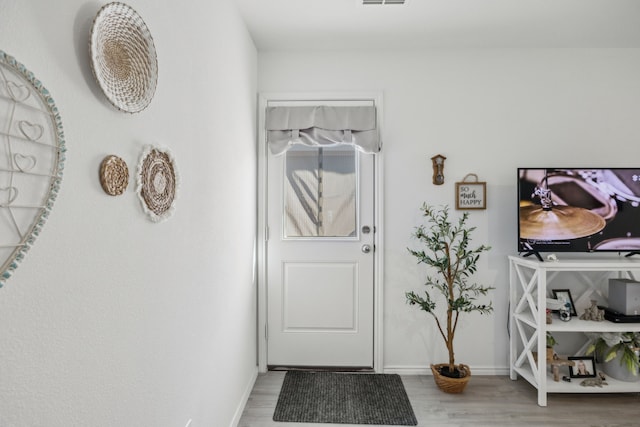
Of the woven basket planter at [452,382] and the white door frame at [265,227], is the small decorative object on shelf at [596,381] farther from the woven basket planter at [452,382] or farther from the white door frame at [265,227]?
the white door frame at [265,227]

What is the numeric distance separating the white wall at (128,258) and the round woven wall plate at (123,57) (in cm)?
3

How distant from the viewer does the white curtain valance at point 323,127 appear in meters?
3.00

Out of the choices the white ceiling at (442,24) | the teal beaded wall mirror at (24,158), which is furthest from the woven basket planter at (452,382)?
the teal beaded wall mirror at (24,158)

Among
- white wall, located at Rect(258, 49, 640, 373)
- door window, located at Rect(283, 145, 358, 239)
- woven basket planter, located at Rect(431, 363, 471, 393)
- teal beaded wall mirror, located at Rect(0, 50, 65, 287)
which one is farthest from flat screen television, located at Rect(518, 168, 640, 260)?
teal beaded wall mirror, located at Rect(0, 50, 65, 287)

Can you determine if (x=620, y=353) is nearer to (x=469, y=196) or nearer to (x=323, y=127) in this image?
(x=469, y=196)

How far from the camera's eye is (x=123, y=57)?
3.42ft

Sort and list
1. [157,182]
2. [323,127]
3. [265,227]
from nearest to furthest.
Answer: [157,182], [323,127], [265,227]

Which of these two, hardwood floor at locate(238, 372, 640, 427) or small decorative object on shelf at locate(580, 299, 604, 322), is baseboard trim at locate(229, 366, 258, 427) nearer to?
hardwood floor at locate(238, 372, 640, 427)

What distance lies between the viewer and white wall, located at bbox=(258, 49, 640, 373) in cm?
302

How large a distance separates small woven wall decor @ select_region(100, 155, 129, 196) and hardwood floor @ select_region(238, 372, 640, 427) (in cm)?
187

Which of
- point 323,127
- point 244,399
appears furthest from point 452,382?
point 323,127

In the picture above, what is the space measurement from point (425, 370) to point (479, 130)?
191cm

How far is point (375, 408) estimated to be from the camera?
2.52 meters

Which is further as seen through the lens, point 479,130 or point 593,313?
point 479,130
